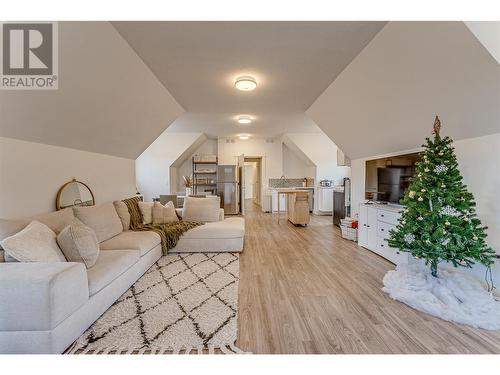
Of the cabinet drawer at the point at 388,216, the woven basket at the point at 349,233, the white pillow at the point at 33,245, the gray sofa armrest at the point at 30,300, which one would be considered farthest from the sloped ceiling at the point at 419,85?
the white pillow at the point at 33,245

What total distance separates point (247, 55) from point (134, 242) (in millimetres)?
2702

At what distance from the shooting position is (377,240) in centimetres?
365

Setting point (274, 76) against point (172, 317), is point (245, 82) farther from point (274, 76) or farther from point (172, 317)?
point (172, 317)

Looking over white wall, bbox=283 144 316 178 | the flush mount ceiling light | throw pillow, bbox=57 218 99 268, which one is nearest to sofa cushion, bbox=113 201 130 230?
throw pillow, bbox=57 218 99 268

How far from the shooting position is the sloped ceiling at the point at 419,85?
1.94 meters

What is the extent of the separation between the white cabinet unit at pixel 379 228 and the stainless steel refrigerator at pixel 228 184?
15.8 feet

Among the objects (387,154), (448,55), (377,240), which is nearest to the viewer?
(448,55)

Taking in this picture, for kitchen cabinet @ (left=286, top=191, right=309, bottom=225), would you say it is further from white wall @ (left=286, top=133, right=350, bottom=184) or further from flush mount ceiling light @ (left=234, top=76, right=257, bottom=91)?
flush mount ceiling light @ (left=234, top=76, right=257, bottom=91)

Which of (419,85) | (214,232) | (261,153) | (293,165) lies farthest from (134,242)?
(293,165)

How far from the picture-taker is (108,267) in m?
2.13
